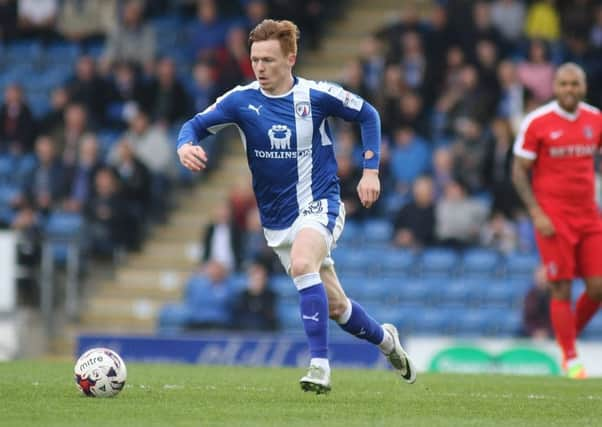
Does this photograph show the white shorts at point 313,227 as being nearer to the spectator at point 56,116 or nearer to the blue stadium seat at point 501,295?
the blue stadium seat at point 501,295

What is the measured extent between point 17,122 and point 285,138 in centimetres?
1387

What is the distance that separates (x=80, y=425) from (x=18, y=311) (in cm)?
1290

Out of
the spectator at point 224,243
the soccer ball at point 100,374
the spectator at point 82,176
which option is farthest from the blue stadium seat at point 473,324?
the soccer ball at point 100,374

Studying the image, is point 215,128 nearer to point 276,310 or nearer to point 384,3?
point 276,310

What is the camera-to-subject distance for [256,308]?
18.5 m

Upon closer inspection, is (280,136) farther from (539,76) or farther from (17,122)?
(17,122)

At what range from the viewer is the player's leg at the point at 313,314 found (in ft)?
30.5

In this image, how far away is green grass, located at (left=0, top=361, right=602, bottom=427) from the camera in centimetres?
808

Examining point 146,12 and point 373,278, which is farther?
point 146,12

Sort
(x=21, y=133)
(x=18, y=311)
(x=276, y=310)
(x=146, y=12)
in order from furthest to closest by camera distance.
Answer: (x=146, y=12) → (x=21, y=133) → (x=18, y=311) → (x=276, y=310)

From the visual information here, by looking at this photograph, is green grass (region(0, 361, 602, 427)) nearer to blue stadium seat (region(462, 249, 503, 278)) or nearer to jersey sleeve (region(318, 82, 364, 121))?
jersey sleeve (region(318, 82, 364, 121))

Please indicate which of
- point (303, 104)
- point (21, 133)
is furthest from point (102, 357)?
point (21, 133)

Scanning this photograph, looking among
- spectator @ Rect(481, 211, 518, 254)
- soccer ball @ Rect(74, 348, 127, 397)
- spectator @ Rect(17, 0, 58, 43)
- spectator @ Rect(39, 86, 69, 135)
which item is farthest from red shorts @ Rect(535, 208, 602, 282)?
spectator @ Rect(17, 0, 58, 43)

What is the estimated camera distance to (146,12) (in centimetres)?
2494
